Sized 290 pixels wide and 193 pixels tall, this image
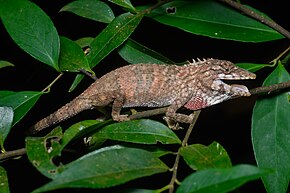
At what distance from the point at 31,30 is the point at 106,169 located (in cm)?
127

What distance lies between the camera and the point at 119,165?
186cm

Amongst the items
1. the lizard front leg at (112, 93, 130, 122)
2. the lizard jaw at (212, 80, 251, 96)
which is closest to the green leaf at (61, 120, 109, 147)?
the lizard front leg at (112, 93, 130, 122)

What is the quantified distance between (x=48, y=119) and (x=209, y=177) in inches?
72.4

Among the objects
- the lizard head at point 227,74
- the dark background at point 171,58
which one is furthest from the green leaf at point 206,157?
the dark background at point 171,58

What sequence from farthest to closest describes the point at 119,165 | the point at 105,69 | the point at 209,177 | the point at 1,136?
the point at 105,69
the point at 1,136
the point at 119,165
the point at 209,177

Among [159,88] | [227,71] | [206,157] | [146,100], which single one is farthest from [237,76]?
[206,157]

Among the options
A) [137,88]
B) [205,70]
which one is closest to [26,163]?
[137,88]

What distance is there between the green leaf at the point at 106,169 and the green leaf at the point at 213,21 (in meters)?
1.27

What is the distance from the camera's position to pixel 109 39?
9.47 feet

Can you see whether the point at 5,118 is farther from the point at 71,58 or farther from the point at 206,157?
the point at 206,157

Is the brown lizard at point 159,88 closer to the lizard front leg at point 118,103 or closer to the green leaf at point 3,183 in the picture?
the lizard front leg at point 118,103

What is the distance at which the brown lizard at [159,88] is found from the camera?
10.4 ft

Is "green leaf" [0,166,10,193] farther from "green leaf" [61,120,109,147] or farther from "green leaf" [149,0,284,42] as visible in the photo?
"green leaf" [149,0,284,42]

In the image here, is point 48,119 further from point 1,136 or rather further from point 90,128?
point 90,128
